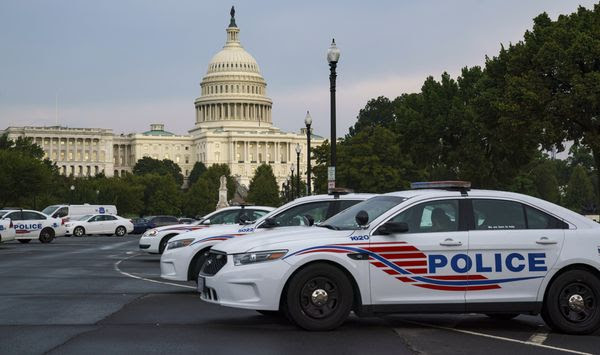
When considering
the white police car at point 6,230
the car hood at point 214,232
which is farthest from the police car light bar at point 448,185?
the white police car at point 6,230

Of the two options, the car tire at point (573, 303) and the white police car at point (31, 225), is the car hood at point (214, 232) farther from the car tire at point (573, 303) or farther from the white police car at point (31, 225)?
the white police car at point (31, 225)

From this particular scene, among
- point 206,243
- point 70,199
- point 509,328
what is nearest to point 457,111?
point 206,243

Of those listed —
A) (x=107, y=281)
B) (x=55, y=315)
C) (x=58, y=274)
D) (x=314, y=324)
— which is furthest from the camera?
(x=58, y=274)

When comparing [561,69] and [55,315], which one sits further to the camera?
[561,69]

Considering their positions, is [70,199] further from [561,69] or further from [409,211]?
[409,211]

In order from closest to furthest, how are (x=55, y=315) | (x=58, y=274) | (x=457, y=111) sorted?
(x=55, y=315)
(x=58, y=274)
(x=457, y=111)

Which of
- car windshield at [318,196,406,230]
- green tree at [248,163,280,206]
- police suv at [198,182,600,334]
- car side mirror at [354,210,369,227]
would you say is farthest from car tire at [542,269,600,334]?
green tree at [248,163,280,206]

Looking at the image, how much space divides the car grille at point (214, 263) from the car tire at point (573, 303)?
3.89 meters

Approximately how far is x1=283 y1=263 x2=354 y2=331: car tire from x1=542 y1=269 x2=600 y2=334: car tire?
8.03 ft

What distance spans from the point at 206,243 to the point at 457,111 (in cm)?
4579

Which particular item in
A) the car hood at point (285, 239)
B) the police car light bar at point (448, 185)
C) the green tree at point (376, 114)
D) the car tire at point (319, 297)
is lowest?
the car tire at point (319, 297)

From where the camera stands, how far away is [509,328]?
12078 millimetres

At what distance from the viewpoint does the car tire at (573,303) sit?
11.4 meters

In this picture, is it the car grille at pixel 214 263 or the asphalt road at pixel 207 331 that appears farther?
the car grille at pixel 214 263
